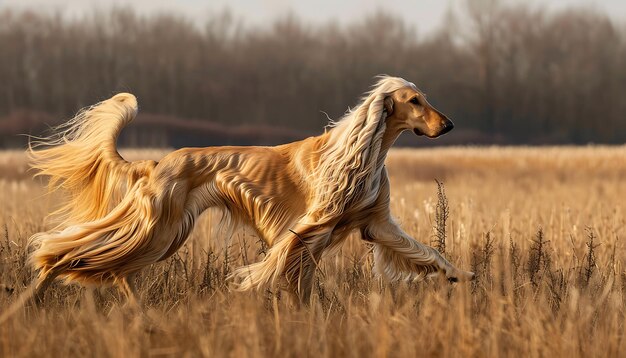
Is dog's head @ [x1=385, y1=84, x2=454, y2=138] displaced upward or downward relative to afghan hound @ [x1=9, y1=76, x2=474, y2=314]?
upward

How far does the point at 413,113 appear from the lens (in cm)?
389

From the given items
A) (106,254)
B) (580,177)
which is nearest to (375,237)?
(106,254)

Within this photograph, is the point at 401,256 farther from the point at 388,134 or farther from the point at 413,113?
the point at 413,113

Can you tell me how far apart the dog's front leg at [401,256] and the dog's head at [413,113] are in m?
0.53

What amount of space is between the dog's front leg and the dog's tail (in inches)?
53.3

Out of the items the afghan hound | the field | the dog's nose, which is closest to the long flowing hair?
the afghan hound

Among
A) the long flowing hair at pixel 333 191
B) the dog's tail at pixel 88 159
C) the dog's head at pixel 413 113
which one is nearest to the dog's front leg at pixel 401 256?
the long flowing hair at pixel 333 191

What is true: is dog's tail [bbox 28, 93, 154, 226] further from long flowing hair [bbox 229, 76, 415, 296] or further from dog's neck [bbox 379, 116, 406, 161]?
dog's neck [bbox 379, 116, 406, 161]

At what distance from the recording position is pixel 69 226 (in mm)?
4254

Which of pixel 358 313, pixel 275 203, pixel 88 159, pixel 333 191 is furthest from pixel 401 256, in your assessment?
pixel 88 159

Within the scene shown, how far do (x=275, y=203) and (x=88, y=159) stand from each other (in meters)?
1.13

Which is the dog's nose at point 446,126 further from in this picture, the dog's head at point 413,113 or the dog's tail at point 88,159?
the dog's tail at point 88,159

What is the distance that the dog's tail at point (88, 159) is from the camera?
425cm

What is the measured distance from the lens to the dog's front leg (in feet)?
13.4
